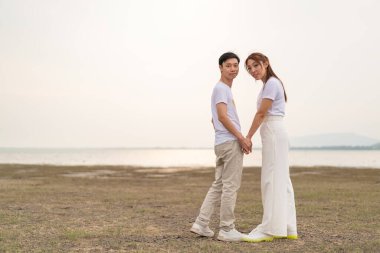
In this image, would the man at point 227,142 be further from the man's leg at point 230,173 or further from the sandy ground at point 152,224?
the sandy ground at point 152,224

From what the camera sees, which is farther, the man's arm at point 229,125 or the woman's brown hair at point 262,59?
the woman's brown hair at point 262,59

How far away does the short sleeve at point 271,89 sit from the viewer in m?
6.91

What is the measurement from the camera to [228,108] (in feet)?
22.9

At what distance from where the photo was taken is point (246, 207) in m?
11.7

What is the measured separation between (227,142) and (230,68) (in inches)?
46.4

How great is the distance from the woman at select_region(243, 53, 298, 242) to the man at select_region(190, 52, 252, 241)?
0.36 metres

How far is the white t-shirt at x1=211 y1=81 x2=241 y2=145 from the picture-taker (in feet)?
22.6

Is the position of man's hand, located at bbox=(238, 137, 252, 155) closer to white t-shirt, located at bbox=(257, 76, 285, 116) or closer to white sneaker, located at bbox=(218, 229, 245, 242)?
white t-shirt, located at bbox=(257, 76, 285, 116)

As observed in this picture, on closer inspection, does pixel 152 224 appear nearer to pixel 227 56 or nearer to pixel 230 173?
pixel 230 173

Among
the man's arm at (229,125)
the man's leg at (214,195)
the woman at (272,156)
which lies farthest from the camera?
the man's leg at (214,195)

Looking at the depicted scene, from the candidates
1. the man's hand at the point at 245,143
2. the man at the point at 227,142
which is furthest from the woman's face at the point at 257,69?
the man's hand at the point at 245,143

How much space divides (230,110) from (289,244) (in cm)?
234

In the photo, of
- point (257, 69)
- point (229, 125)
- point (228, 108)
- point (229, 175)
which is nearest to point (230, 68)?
point (257, 69)

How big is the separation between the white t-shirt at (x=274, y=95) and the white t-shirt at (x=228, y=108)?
19.3 inches
